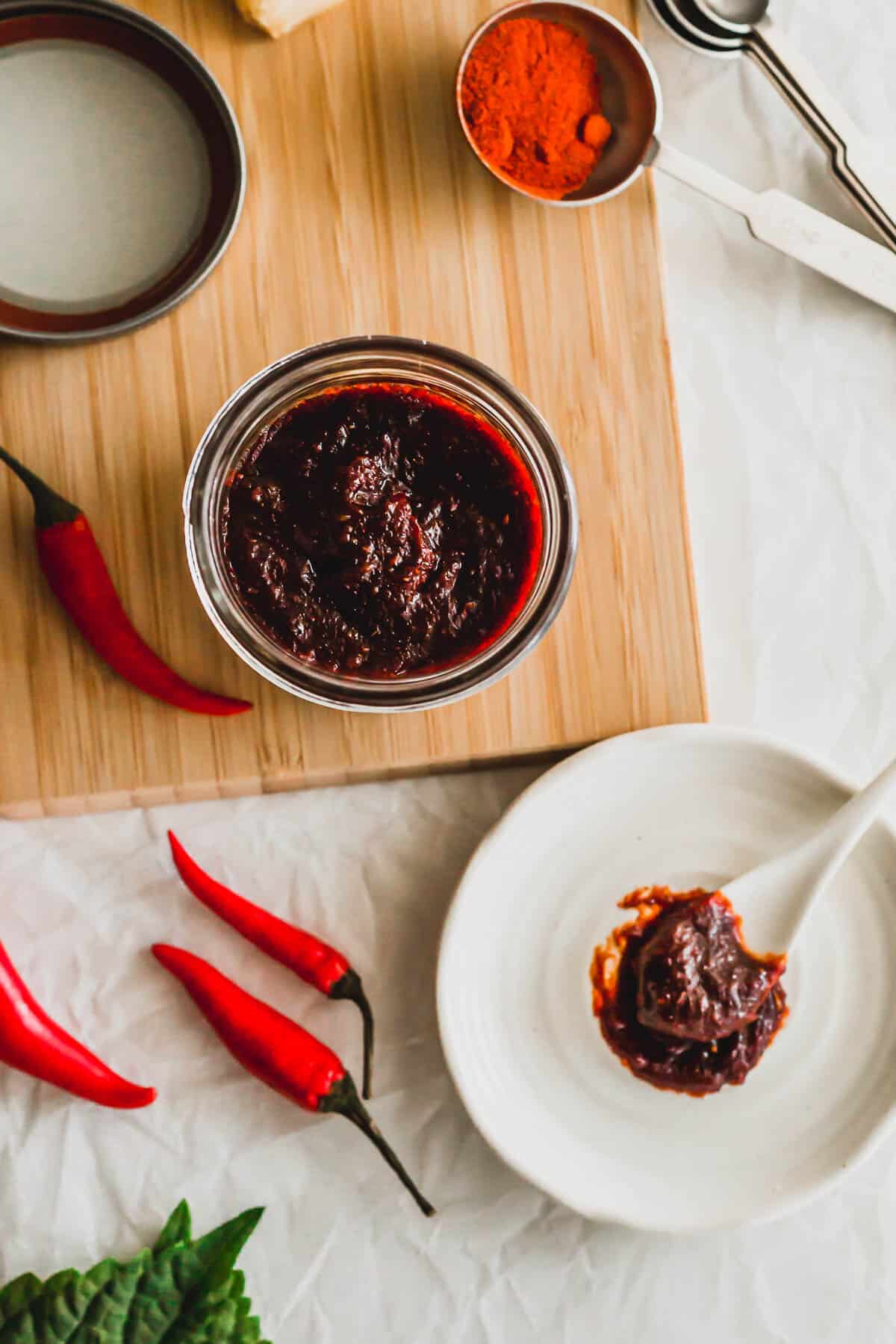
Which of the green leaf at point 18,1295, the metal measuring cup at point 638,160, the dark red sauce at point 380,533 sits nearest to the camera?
the dark red sauce at point 380,533

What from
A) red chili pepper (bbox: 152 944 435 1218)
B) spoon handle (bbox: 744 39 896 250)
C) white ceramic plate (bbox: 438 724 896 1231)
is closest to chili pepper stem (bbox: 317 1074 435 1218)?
red chili pepper (bbox: 152 944 435 1218)

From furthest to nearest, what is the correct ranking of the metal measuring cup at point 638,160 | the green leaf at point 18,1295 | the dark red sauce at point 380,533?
the green leaf at point 18,1295 → the metal measuring cup at point 638,160 → the dark red sauce at point 380,533

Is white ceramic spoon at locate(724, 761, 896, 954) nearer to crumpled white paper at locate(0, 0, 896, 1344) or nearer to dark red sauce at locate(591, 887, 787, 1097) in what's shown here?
dark red sauce at locate(591, 887, 787, 1097)

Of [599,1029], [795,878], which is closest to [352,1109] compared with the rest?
[599,1029]

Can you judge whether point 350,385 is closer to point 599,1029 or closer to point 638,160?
point 638,160

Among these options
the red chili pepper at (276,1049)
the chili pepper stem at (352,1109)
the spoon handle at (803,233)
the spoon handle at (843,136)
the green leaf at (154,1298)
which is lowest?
the green leaf at (154,1298)

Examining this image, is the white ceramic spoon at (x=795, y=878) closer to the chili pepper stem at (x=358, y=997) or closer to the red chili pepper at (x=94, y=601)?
the chili pepper stem at (x=358, y=997)

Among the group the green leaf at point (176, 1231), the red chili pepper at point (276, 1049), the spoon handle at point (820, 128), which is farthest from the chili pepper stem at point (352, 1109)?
the spoon handle at point (820, 128)
